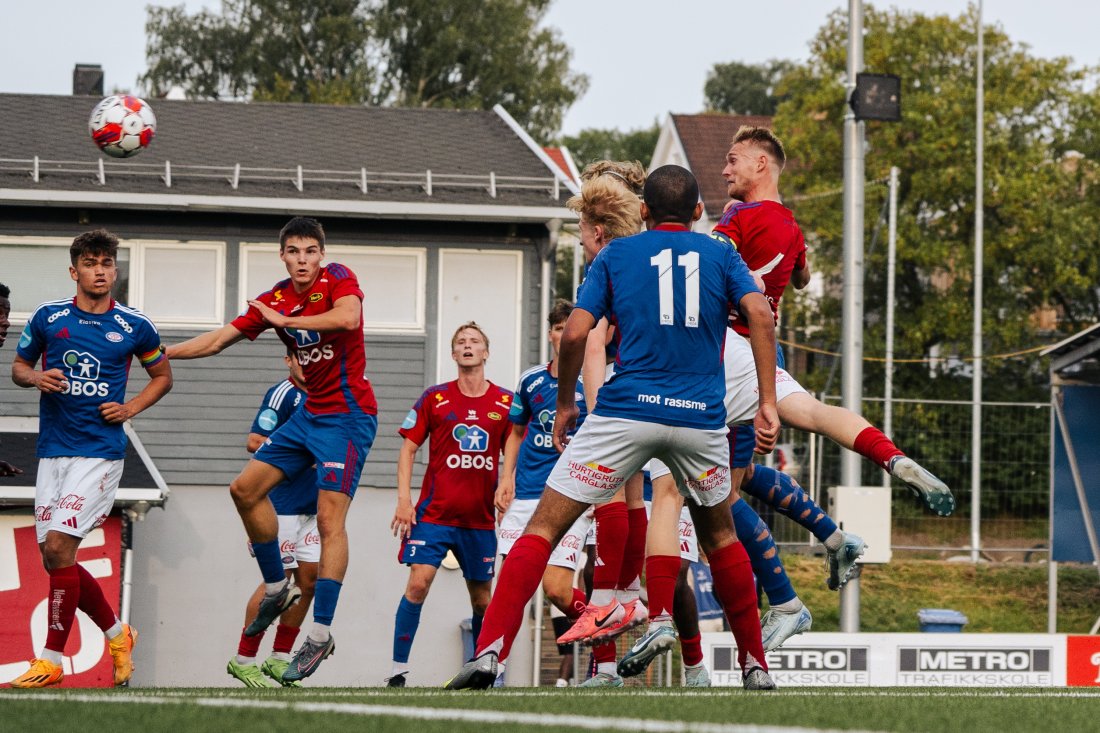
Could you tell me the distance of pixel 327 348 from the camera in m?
8.77

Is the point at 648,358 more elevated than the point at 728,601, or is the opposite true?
the point at 648,358

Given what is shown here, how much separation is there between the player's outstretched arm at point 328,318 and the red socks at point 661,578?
231cm

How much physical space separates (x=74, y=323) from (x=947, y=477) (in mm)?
16037

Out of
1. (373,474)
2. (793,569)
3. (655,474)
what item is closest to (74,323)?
(655,474)

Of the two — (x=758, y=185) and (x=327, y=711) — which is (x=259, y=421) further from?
(x=327, y=711)

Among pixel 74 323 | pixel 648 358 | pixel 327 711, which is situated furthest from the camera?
pixel 74 323

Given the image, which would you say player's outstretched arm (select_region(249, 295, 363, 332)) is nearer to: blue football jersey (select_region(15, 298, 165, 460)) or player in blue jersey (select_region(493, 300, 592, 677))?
blue football jersey (select_region(15, 298, 165, 460))

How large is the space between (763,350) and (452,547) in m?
5.07

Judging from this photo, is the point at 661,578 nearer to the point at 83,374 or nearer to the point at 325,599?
the point at 325,599

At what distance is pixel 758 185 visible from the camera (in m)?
7.99

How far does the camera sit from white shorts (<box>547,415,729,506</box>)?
243 inches

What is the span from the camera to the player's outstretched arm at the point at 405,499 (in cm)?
1069

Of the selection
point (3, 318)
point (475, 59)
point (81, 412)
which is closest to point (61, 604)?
point (81, 412)

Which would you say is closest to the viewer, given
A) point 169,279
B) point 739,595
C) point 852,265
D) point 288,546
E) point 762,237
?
point 739,595
